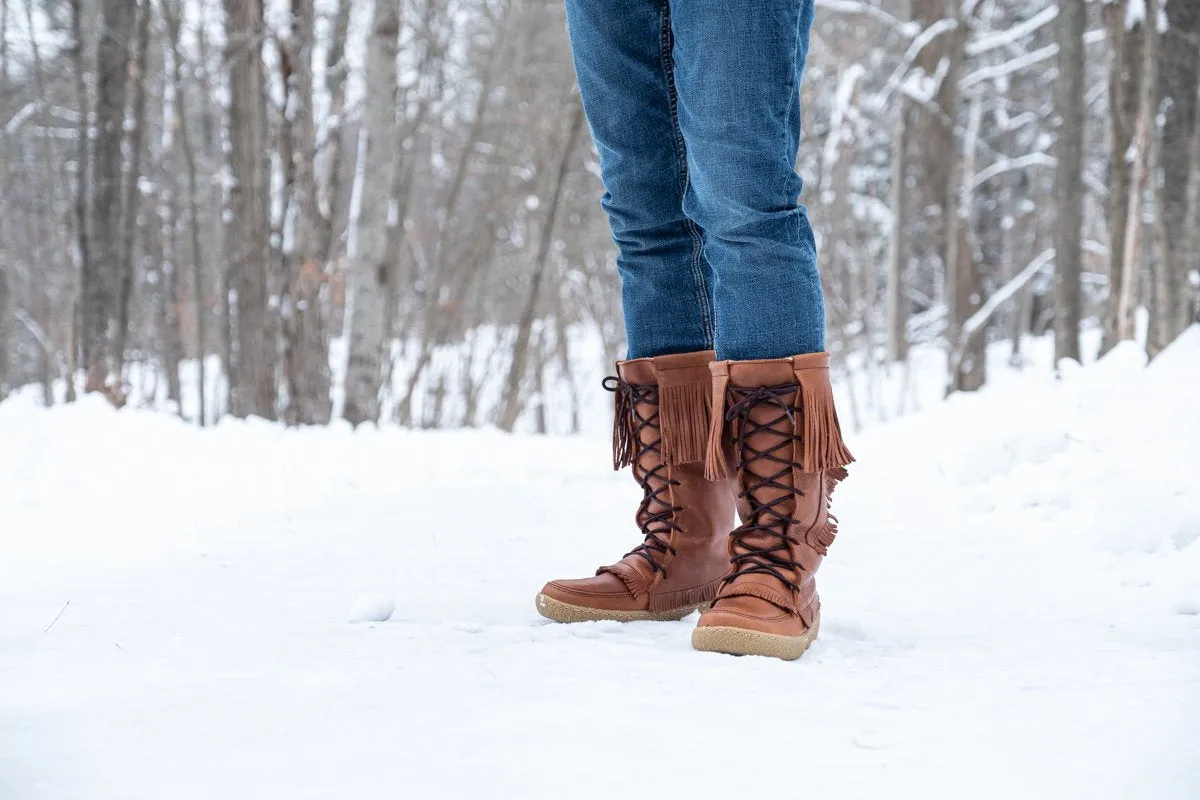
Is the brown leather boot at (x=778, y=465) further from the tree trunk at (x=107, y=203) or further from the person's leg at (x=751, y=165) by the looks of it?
the tree trunk at (x=107, y=203)

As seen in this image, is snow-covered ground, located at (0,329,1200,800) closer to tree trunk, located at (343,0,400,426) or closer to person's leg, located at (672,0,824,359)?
person's leg, located at (672,0,824,359)

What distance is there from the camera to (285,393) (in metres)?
5.54

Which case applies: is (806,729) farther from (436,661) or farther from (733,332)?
(733,332)

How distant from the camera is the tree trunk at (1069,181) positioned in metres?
5.20

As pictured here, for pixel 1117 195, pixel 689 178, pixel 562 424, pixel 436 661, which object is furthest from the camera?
pixel 562 424

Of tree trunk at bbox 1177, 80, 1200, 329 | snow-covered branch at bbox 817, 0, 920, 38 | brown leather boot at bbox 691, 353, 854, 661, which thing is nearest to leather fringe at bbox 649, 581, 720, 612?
brown leather boot at bbox 691, 353, 854, 661

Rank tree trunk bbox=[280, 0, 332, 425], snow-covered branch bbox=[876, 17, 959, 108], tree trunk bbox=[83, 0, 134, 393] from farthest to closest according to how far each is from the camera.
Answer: snow-covered branch bbox=[876, 17, 959, 108] < tree trunk bbox=[83, 0, 134, 393] < tree trunk bbox=[280, 0, 332, 425]

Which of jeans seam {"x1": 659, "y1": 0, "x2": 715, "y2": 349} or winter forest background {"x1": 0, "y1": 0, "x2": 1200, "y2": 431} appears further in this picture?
winter forest background {"x1": 0, "y1": 0, "x2": 1200, "y2": 431}

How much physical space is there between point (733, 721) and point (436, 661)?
0.37 meters

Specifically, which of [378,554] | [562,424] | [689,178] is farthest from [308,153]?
[562,424]

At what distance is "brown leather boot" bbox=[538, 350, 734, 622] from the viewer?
4.78ft

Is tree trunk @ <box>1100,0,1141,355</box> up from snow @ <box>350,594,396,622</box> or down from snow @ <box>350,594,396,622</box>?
up

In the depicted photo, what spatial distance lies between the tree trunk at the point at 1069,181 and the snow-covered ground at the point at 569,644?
2636 millimetres

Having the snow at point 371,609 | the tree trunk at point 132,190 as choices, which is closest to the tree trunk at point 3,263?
the tree trunk at point 132,190
